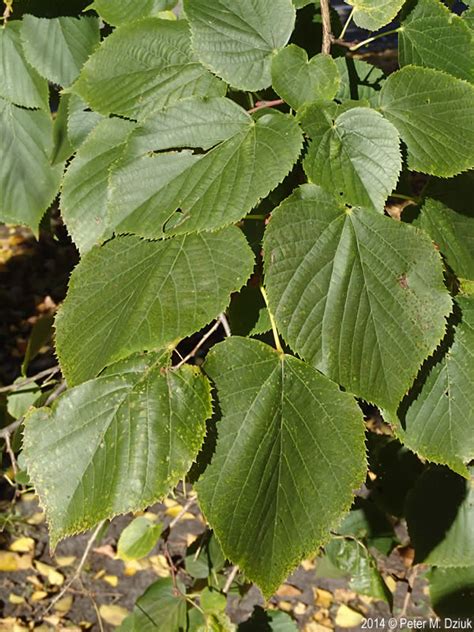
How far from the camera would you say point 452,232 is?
116 cm

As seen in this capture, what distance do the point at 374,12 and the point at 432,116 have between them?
0.67 feet

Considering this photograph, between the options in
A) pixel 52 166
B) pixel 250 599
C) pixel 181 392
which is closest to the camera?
pixel 181 392

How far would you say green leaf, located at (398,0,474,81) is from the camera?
3.81ft

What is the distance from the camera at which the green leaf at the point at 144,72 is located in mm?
1115

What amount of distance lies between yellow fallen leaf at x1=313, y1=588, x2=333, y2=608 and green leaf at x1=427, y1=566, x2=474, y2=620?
3.26ft

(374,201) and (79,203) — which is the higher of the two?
(374,201)

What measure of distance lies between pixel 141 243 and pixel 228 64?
0.96 feet

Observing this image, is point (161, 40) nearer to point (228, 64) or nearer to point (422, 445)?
point (228, 64)

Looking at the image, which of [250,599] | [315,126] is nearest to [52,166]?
[315,126]

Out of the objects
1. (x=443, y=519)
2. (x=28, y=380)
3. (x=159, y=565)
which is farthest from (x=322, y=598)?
(x=28, y=380)

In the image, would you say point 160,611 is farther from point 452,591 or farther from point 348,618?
point 348,618

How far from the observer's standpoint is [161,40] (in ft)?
3.77

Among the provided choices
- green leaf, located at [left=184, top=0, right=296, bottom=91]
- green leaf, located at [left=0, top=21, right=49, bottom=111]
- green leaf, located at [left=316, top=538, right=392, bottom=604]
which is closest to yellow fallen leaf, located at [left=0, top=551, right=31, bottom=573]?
green leaf, located at [left=316, top=538, right=392, bottom=604]

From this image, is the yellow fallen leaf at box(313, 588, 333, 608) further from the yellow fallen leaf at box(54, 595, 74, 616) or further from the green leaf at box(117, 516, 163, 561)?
the green leaf at box(117, 516, 163, 561)
